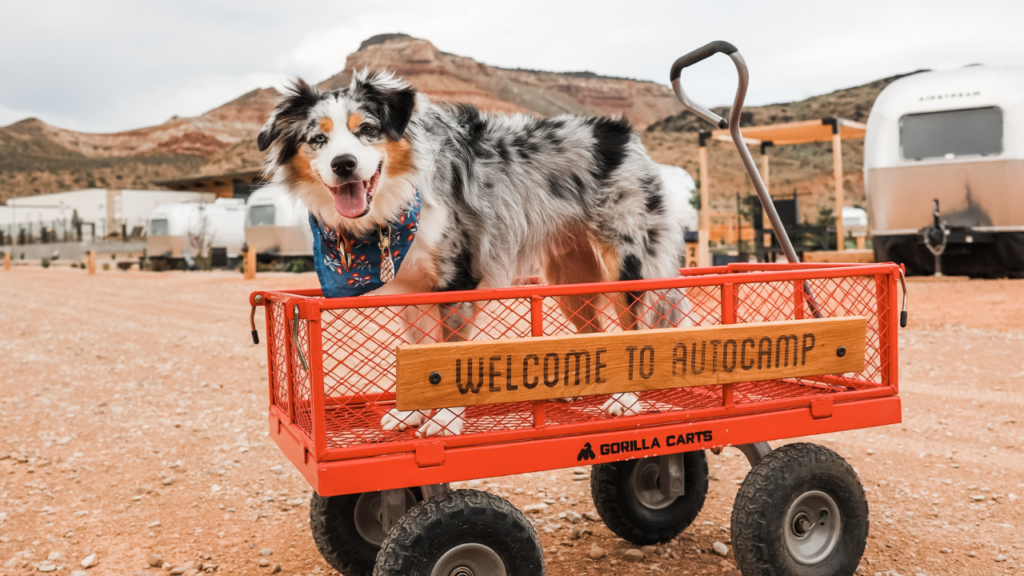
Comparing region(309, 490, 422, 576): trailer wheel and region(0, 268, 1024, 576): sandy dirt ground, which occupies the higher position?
region(309, 490, 422, 576): trailer wheel

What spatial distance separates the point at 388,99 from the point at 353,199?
1.30 feet

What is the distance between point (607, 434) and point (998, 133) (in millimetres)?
10082

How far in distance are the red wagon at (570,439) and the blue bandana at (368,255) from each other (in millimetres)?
141

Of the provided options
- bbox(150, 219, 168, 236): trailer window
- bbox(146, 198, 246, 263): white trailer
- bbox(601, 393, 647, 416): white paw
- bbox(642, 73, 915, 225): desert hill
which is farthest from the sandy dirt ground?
bbox(642, 73, 915, 225): desert hill

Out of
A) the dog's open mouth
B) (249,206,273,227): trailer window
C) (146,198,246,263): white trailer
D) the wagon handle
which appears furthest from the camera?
(146,198,246,263): white trailer

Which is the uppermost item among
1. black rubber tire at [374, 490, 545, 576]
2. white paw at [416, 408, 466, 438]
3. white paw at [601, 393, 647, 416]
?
white paw at [416, 408, 466, 438]

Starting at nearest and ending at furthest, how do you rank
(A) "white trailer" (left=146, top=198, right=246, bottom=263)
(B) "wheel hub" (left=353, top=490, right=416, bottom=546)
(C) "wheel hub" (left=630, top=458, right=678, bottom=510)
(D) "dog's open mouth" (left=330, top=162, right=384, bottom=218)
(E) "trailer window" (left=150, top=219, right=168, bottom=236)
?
(D) "dog's open mouth" (left=330, top=162, right=384, bottom=218)
(B) "wheel hub" (left=353, top=490, right=416, bottom=546)
(C) "wheel hub" (left=630, top=458, right=678, bottom=510)
(A) "white trailer" (left=146, top=198, right=246, bottom=263)
(E) "trailer window" (left=150, top=219, right=168, bottom=236)

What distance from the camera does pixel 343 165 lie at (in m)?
2.35

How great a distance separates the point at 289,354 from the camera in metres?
2.36

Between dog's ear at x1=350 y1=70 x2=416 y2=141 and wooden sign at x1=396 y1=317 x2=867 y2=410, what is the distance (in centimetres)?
94

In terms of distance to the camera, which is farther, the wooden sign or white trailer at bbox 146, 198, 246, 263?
→ white trailer at bbox 146, 198, 246, 263

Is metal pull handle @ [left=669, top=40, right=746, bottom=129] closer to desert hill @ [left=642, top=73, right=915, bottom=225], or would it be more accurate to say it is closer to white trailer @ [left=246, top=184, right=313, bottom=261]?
white trailer @ [left=246, top=184, right=313, bottom=261]

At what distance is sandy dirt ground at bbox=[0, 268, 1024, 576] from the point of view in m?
2.93

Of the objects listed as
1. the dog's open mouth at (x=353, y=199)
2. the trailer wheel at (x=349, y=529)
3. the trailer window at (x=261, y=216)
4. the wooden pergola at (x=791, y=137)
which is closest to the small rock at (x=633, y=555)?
the trailer wheel at (x=349, y=529)
